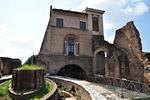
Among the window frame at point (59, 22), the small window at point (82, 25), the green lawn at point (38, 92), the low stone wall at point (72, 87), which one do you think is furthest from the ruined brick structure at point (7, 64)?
the small window at point (82, 25)

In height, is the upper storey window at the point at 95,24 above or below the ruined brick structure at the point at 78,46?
above

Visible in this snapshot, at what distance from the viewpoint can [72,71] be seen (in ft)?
88.7

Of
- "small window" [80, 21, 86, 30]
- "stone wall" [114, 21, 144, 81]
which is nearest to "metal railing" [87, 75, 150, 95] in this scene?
"stone wall" [114, 21, 144, 81]

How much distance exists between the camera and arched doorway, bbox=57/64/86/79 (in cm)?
2601

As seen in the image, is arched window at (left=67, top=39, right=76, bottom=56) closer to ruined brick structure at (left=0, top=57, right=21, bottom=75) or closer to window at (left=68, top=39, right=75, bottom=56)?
window at (left=68, top=39, right=75, bottom=56)

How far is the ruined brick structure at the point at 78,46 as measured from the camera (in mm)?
24219

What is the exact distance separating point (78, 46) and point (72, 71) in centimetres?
359

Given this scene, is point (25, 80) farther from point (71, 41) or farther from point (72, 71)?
point (72, 71)

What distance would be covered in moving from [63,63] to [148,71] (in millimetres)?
10341

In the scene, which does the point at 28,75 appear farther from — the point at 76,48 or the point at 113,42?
the point at 113,42

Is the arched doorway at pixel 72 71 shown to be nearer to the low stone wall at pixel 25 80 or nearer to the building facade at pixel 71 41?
the building facade at pixel 71 41

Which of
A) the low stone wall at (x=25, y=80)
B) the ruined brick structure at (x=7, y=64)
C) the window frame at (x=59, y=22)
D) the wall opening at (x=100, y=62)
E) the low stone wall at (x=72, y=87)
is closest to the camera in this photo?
the low stone wall at (x=25, y=80)

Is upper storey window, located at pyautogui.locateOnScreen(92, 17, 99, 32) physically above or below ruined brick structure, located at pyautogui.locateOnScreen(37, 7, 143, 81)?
above

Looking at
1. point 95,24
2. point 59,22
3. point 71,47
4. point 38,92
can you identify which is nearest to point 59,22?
point 59,22
